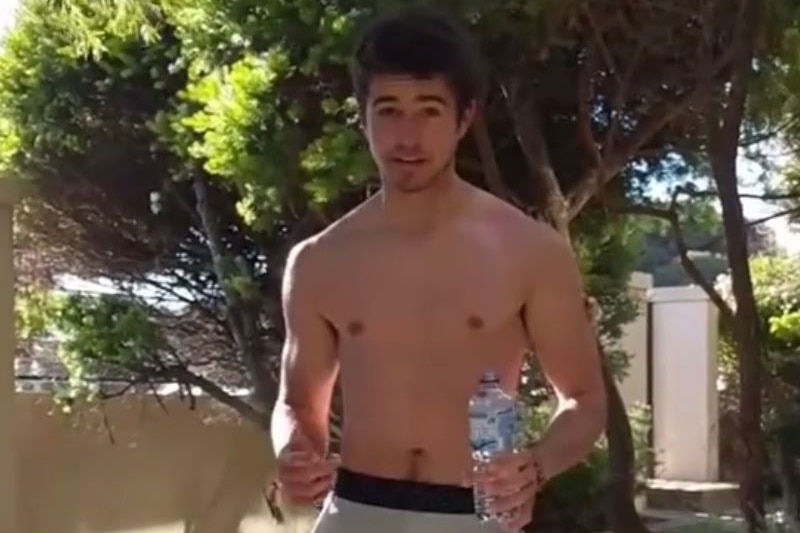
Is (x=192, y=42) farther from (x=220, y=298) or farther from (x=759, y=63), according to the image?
(x=759, y=63)

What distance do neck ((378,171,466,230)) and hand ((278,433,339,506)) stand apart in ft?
1.13

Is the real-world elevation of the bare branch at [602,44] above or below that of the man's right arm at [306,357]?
above

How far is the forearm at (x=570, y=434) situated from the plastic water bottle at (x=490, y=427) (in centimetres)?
6

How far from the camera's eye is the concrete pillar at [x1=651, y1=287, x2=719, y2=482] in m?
7.85

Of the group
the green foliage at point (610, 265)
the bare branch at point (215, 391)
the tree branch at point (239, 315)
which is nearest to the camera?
the green foliage at point (610, 265)

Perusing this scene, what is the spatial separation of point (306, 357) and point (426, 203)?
298 mm

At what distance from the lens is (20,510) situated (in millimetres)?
4707

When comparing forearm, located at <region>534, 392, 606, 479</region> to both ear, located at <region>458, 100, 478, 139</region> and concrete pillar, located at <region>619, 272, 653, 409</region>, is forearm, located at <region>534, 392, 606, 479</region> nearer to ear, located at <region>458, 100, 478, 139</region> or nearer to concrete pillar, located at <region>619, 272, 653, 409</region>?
ear, located at <region>458, 100, 478, 139</region>

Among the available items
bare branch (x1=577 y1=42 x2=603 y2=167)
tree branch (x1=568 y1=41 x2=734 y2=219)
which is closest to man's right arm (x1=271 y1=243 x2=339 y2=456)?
bare branch (x1=577 y1=42 x2=603 y2=167)

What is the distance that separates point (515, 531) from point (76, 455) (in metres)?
3.42

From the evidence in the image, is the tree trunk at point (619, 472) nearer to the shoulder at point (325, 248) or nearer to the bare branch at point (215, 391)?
the bare branch at point (215, 391)

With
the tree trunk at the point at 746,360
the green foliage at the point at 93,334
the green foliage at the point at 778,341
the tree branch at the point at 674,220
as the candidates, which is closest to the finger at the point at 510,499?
the tree trunk at the point at 746,360

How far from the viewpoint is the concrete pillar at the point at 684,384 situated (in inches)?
309

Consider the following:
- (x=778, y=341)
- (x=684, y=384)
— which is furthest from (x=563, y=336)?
(x=684, y=384)
